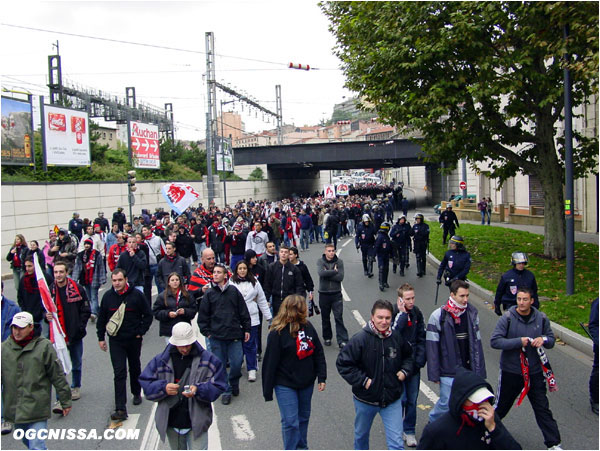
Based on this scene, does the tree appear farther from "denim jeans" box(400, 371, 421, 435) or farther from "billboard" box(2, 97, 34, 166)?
"billboard" box(2, 97, 34, 166)

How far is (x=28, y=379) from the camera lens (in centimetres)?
487

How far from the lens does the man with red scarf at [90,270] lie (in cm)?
1042

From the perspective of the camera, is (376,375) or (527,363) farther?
(527,363)

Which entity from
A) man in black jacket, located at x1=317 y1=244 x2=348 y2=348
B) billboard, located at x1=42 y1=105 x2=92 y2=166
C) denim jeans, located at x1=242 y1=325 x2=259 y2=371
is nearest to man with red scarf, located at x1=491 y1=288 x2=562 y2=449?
denim jeans, located at x1=242 y1=325 x2=259 y2=371

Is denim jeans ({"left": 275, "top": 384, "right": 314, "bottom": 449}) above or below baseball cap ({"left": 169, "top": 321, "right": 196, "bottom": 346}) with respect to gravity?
below

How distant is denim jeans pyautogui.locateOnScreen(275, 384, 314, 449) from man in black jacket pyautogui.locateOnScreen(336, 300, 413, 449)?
53 centimetres

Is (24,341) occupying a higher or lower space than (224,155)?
lower

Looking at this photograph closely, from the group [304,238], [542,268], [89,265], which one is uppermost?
[89,265]

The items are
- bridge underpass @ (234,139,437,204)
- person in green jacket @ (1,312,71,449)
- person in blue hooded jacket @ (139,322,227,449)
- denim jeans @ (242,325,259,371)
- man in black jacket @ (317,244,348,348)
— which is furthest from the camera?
bridge underpass @ (234,139,437,204)

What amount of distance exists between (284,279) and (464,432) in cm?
540

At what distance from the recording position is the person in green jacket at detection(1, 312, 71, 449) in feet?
15.9

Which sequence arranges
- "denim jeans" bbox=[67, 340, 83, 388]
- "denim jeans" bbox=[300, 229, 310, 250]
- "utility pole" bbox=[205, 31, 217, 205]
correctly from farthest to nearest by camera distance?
"utility pole" bbox=[205, 31, 217, 205] → "denim jeans" bbox=[300, 229, 310, 250] → "denim jeans" bbox=[67, 340, 83, 388]

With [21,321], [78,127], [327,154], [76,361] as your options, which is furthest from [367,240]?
[327,154]

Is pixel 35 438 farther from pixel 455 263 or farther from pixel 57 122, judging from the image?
pixel 57 122
